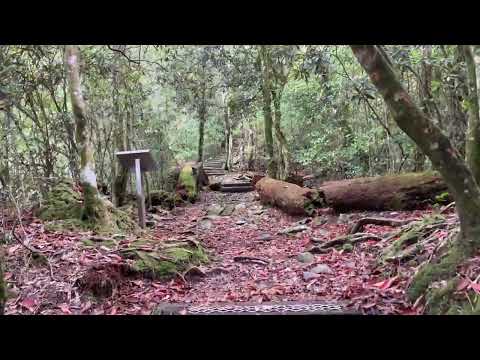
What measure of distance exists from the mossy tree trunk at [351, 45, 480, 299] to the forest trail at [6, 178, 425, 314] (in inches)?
17.1

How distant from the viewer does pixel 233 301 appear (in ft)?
13.8

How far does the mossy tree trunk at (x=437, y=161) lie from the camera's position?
133 inches

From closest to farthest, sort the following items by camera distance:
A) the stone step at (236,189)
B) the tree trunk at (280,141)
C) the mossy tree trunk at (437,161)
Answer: the mossy tree trunk at (437,161), the tree trunk at (280,141), the stone step at (236,189)

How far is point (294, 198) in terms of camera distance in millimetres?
8820

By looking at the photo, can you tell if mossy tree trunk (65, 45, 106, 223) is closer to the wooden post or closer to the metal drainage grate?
the wooden post

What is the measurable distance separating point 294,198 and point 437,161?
5457mm

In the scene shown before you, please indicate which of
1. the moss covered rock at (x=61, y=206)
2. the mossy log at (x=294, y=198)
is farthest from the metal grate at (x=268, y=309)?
the mossy log at (x=294, y=198)

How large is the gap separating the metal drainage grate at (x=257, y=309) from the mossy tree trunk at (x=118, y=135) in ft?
21.6

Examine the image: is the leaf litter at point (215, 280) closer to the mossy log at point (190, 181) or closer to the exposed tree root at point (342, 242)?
the exposed tree root at point (342, 242)

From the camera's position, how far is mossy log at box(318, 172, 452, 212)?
685 cm

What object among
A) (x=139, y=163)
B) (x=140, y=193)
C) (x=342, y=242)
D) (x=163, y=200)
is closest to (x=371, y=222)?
(x=342, y=242)

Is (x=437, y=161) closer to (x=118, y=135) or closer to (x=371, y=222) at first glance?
(x=371, y=222)

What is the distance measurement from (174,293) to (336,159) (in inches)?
350
